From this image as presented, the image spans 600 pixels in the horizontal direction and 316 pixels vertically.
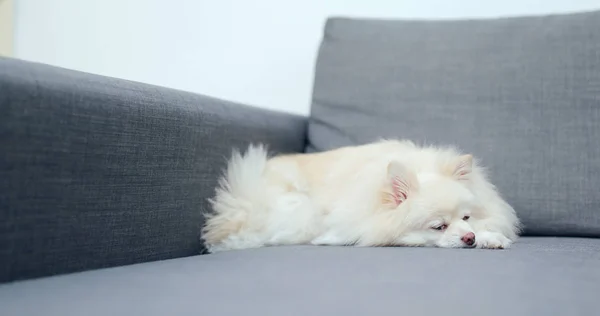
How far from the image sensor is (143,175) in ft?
3.82

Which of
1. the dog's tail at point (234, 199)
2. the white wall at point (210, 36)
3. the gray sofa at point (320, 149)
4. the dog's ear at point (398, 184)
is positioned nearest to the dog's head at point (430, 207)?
the dog's ear at point (398, 184)

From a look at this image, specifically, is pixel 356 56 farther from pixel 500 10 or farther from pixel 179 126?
pixel 179 126

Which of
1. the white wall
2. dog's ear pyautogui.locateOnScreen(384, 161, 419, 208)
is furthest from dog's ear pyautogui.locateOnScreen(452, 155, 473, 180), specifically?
the white wall

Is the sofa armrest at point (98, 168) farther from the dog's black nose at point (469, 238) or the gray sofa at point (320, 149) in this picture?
the dog's black nose at point (469, 238)

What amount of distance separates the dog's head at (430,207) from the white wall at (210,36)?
0.79 metres

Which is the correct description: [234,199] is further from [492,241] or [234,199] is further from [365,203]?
[492,241]

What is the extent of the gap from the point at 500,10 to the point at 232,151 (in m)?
0.98

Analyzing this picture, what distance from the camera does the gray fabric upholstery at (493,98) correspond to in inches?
56.0

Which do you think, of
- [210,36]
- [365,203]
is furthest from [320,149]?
[210,36]

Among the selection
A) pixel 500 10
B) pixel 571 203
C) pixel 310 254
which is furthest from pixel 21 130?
pixel 500 10

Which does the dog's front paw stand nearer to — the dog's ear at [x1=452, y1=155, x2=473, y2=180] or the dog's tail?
the dog's ear at [x1=452, y1=155, x2=473, y2=180]

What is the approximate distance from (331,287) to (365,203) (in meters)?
0.59

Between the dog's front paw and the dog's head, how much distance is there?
18mm

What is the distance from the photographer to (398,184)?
134 cm
